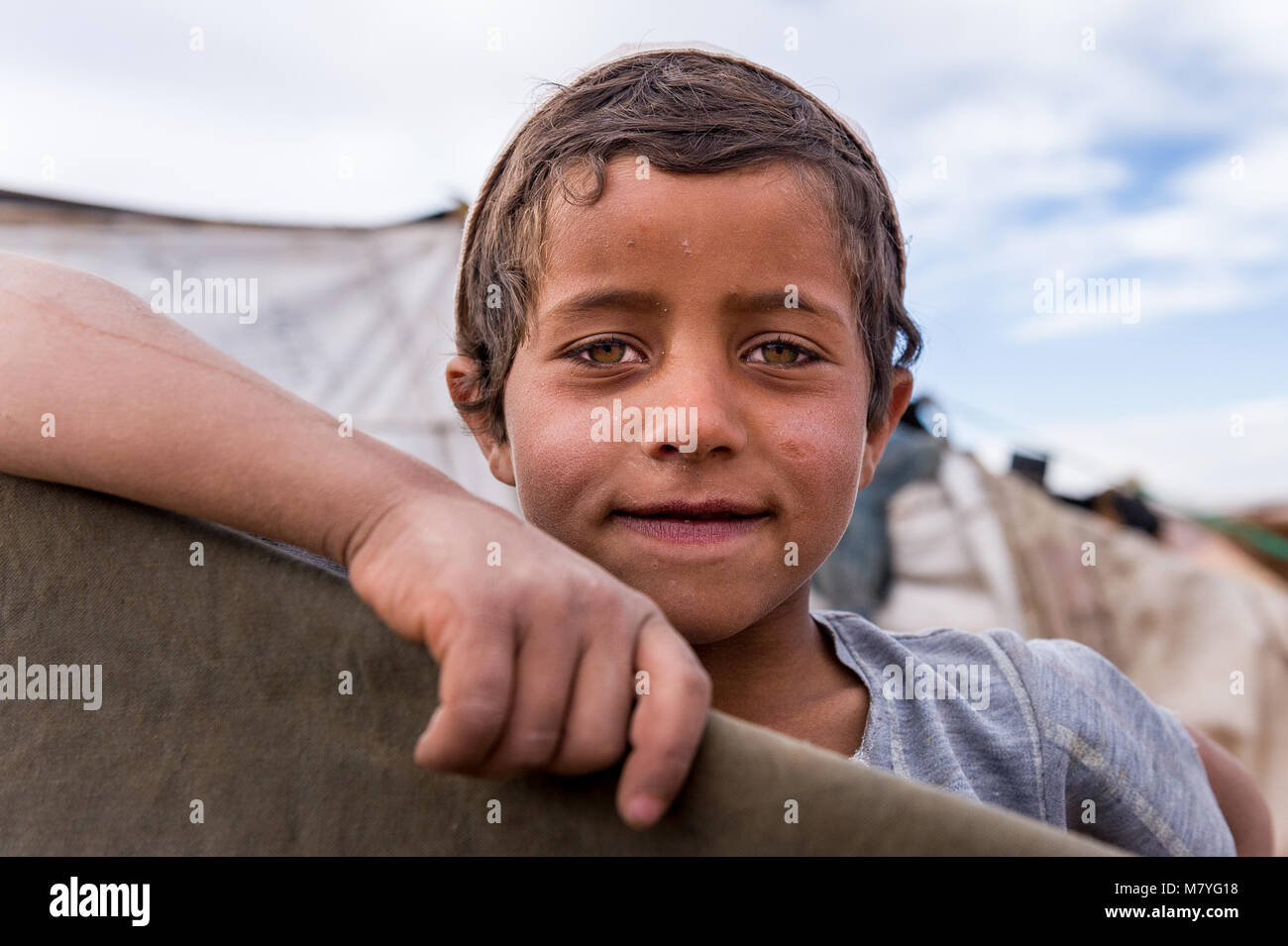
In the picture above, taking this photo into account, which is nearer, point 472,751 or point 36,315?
point 472,751

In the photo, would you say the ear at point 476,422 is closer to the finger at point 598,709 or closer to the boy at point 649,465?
the boy at point 649,465

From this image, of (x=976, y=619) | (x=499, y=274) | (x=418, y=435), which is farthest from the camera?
(x=418, y=435)

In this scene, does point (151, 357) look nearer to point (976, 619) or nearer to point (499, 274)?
point (499, 274)

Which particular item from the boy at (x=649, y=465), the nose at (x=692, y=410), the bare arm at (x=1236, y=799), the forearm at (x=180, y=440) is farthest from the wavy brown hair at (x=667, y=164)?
the bare arm at (x=1236, y=799)

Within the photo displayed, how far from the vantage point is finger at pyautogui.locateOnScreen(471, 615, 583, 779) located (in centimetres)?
54

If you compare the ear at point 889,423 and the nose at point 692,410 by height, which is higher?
the ear at point 889,423

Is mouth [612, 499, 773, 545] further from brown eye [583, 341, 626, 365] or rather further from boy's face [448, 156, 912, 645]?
brown eye [583, 341, 626, 365]

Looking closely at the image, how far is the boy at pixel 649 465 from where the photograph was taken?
56cm

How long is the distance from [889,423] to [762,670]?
1.41 feet

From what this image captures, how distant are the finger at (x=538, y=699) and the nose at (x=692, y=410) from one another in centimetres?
46

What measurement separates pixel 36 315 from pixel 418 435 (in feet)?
11.8
